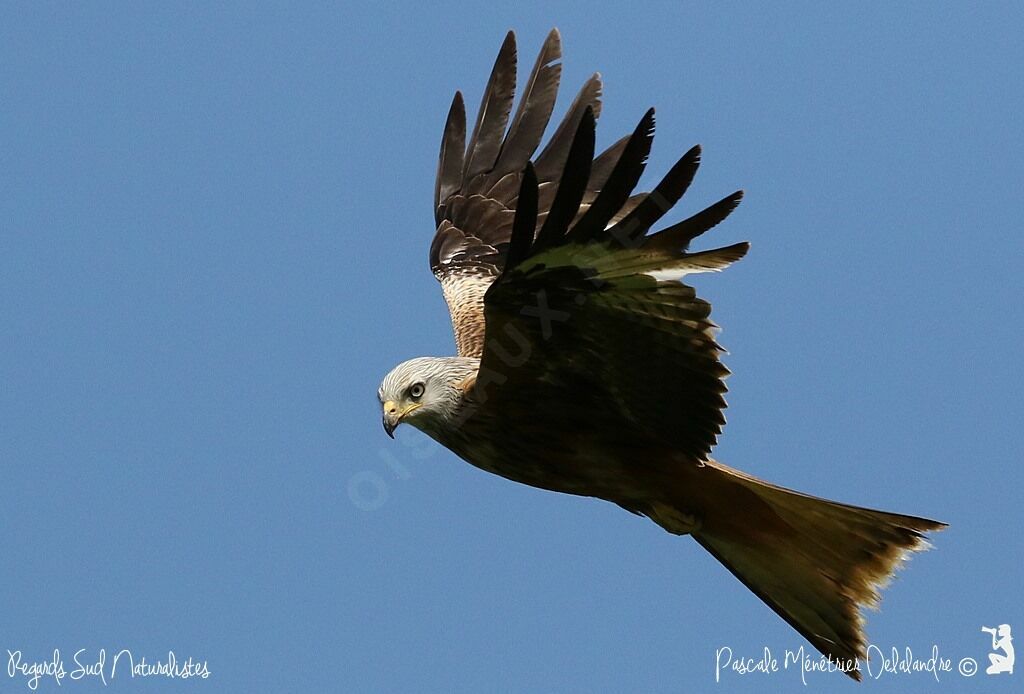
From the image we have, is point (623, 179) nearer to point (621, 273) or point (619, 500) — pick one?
point (621, 273)

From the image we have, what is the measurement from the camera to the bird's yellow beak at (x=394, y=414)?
316 inches

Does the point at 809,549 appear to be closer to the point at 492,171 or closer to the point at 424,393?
the point at 424,393

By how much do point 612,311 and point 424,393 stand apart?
1.29 m

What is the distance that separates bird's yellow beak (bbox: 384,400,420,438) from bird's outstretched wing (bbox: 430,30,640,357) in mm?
1377

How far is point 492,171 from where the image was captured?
10625 millimetres

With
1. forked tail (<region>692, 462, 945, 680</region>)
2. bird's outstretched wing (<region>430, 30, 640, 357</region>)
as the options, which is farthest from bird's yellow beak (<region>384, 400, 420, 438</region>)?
forked tail (<region>692, 462, 945, 680</region>)

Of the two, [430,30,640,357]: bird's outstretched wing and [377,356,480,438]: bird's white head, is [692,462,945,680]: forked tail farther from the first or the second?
[430,30,640,357]: bird's outstretched wing

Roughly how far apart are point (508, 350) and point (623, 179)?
4.10ft

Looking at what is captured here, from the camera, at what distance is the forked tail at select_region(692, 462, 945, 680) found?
820cm

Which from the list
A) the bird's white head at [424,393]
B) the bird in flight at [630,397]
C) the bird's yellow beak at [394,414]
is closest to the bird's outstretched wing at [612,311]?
the bird in flight at [630,397]

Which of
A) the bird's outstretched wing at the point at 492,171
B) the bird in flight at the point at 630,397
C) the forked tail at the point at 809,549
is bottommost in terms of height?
the forked tail at the point at 809,549

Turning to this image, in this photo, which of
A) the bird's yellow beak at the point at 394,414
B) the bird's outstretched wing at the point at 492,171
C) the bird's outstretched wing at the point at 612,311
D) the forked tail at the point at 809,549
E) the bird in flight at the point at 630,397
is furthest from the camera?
the bird's outstretched wing at the point at 492,171

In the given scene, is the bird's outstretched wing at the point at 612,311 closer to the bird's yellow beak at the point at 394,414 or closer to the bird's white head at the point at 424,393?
the bird's white head at the point at 424,393

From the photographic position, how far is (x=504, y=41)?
399 inches
